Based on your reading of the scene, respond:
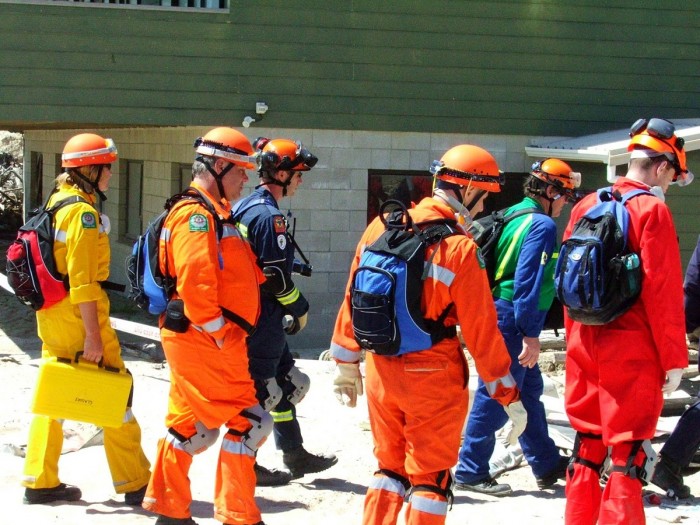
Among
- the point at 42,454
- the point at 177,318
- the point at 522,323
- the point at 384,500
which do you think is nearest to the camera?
the point at 384,500

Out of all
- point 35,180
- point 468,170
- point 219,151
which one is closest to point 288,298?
point 219,151

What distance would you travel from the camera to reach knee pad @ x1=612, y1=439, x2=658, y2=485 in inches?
175

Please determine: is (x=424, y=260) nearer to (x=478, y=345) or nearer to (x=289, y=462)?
(x=478, y=345)

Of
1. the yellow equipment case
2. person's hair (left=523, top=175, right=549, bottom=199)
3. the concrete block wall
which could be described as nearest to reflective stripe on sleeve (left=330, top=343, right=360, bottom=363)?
the yellow equipment case

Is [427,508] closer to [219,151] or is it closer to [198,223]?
[198,223]

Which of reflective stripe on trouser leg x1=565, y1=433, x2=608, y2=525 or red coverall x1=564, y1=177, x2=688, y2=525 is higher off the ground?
red coverall x1=564, y1=177, x2=688, y2=525

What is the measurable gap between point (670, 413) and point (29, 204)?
16.0 m

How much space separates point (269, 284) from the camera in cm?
581

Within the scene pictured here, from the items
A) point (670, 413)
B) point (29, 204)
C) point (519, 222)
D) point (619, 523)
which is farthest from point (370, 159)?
point (29, 204)

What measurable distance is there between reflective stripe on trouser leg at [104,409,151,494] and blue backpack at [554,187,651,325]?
261 cm

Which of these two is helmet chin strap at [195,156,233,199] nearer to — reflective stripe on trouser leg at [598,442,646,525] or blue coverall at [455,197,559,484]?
blue coverall at [455,197,559,484]

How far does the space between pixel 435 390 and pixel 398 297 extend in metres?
0.44

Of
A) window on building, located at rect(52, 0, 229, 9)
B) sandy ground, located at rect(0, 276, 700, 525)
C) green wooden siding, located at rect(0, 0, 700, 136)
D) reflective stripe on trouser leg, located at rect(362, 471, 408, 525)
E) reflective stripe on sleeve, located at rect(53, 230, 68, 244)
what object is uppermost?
window on building, located at rect(52, 0, 229, 9)

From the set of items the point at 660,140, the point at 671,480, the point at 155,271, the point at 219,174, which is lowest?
the point at 671,480
